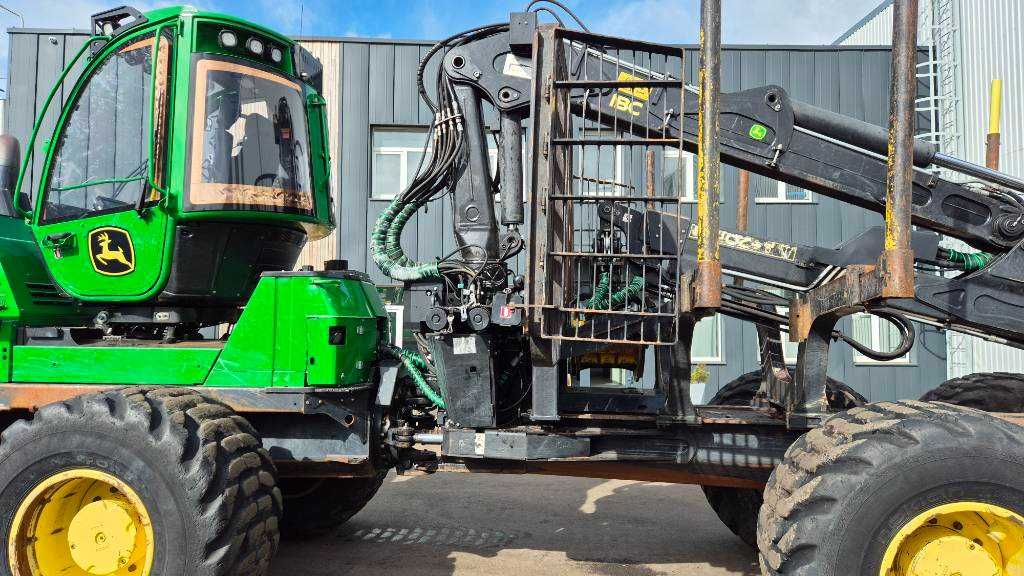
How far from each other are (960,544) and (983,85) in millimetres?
11755

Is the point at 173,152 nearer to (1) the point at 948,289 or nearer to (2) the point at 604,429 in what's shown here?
(2) the point at 604,429

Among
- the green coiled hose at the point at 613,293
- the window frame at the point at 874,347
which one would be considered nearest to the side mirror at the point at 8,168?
the green coiled hose at the point at 613,293

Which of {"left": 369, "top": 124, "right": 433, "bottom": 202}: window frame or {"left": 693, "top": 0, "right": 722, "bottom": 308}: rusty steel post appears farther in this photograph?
{"left": 369, "top": 124, "right": 433, "bottom": 202}: window frame

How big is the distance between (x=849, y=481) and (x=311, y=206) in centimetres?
323

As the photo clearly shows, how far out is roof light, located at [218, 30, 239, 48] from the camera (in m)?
4.07

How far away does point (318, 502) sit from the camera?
17.5 ft

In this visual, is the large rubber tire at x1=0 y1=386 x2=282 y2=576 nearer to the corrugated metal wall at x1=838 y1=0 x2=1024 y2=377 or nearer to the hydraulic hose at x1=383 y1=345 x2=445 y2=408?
the hydraulic hose at x1=383 y1=345 x2=445 y2=408

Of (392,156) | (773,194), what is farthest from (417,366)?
(773,194)

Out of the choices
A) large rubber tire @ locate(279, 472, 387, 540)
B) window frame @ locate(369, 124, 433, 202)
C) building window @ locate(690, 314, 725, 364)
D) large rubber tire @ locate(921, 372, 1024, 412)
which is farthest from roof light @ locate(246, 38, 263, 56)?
building window @ locate(690, 314, 725, 364)

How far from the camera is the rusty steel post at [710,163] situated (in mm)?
3309

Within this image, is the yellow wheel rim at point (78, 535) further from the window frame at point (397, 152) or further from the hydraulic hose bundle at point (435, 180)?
the window frame at point (397, 152)

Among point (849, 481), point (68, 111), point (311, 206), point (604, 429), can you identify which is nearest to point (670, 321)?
point (604, 429)

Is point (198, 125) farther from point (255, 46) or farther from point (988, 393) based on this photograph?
point (988, 393)

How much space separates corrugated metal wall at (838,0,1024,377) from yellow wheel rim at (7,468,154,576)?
483 inches
